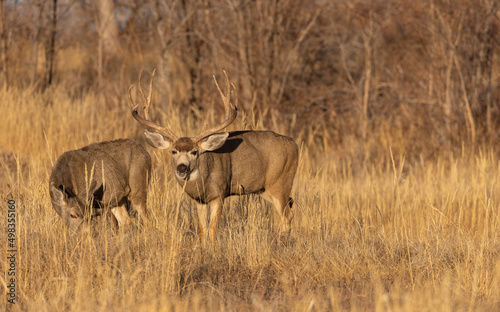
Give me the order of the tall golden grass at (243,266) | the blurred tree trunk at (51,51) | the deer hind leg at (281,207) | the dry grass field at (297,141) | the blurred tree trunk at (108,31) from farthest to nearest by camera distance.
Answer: the blurred tree trunk at (51,51) → the blurred tree trunk at (108,31) → the deer hind leg at (281,207) → the dry grass field at (297,141) → the tall golden grass at (243,266)

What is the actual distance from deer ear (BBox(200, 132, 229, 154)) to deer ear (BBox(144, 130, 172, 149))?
0.36m

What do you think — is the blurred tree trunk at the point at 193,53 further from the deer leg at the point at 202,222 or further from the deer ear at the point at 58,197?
the deer ear at the point at 58,197

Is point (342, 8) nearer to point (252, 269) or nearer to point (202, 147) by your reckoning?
point (202, 147)

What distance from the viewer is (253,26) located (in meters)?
12.3

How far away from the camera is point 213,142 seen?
660cm

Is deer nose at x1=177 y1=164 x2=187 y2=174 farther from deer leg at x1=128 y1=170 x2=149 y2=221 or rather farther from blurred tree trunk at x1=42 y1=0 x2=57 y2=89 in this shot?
blurred tree trunk at x1=42 y1=0 x2=57 y2=89

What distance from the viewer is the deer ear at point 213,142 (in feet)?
21.5

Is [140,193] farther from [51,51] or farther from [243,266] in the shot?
[51,51]

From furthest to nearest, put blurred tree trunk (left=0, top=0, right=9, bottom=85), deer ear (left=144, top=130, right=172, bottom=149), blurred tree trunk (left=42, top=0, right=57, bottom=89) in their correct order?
blurred tree trunk (left=42, top=0, right=57, bottom=89) < blurred tree trunk (left=0, top=0, right=9, bottom=85) < deer ear (left=144, top=130, right=172, bottom=149)

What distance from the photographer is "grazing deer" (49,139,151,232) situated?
580 centimetres

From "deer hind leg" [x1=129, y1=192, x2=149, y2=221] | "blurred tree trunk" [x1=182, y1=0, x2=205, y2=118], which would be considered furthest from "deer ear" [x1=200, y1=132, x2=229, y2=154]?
"blurred tree trunk" [x1=182, y1=0, x2=205, y2=118]

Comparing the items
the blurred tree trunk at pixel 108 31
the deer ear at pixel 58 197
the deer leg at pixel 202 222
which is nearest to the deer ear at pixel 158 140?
the deer leg at pixel 202 222

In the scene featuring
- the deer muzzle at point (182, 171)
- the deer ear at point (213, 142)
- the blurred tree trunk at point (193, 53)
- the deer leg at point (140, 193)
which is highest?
the blurred tree trunk at point (193, 53)

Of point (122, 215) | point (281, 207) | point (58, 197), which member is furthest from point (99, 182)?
point (281, 207)
